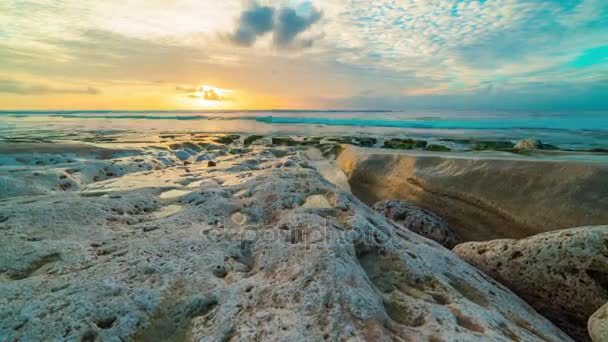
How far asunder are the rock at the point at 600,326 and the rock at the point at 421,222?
Answer: 1.85 m

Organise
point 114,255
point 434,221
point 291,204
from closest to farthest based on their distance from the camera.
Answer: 1. point 114,255
2. point 291,204
3. point 434,221

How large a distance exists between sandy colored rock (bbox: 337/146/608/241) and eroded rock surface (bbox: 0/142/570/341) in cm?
192

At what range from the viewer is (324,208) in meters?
2.85

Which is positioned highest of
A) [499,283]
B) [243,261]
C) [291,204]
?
[291,204]

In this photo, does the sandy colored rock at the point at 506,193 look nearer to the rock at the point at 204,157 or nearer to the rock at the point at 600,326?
the rock at the point at 600,326

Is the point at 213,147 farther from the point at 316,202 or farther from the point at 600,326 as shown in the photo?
the point at 600,326

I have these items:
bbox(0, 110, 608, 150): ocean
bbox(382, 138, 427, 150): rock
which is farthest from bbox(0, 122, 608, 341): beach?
bbox(0, 110, 608, 150): ocean

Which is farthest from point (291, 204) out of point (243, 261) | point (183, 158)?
point (183, 158)

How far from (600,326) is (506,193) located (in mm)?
2728

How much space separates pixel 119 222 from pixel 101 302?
4.46ft

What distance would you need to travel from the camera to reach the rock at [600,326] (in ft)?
5.37

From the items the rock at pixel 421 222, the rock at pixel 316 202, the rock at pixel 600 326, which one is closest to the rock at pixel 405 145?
the rock at pixel 421 222

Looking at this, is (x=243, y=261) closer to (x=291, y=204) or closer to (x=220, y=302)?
(x=220, y=302)

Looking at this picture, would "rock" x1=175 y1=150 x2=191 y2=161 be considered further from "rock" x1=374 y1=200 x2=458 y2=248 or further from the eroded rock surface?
"rock" x1=374 y1=200 x2=458 y2=248
